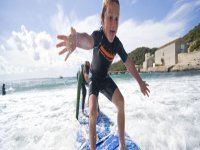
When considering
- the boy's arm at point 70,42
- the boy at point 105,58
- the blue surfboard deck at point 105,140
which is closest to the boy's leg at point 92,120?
the boy at point 105,58

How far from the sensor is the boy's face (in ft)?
8.54

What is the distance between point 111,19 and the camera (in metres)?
2.62

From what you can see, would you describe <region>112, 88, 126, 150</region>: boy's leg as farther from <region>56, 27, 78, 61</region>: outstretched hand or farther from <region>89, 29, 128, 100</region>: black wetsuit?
<region>56, 27, 78, 61</region>: outstretched hand

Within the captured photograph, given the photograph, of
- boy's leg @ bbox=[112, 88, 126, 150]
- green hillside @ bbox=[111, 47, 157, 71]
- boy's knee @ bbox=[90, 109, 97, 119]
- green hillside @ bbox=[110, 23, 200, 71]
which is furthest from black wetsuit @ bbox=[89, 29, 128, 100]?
green hillside @ bbox=[111, 47, 157, 71]

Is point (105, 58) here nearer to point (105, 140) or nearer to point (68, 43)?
point (68, 43)

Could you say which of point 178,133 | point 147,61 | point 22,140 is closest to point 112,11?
point 178,133

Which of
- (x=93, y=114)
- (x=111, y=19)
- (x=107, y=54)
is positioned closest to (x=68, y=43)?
(x=111, y=19)

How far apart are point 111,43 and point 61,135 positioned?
2950mm

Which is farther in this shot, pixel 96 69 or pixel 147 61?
pixel 147 61

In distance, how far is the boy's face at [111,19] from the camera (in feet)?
8.54

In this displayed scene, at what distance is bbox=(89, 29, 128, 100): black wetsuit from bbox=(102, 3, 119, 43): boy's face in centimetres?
20

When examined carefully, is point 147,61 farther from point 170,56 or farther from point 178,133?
A: point 178,133

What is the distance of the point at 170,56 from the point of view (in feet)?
226

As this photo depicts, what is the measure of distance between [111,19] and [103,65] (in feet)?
2.63
